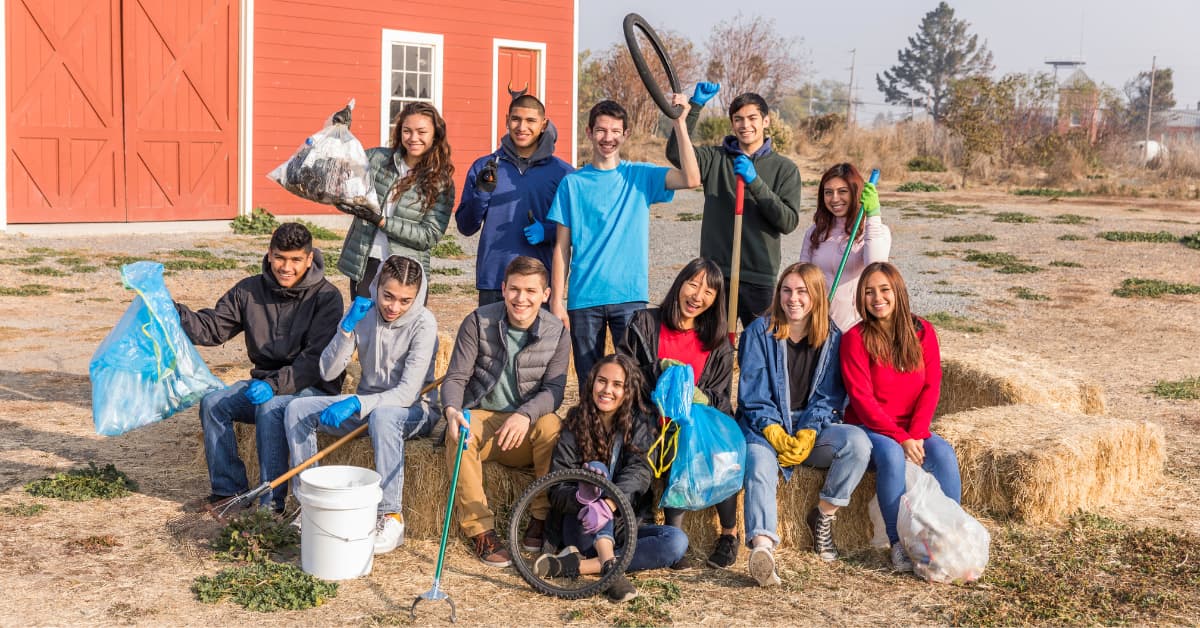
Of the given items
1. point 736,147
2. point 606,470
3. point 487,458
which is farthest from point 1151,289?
point 487,458

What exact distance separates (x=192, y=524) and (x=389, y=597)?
1.15 m

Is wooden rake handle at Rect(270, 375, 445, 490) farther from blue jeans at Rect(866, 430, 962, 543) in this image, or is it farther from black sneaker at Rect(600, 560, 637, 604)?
blue jeans at Rect(866, 430, 962, 543)

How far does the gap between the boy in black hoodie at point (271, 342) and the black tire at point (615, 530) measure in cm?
116

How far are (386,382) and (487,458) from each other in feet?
1.85

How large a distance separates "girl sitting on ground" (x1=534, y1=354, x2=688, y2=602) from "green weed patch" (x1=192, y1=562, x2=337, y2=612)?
0.85 metres

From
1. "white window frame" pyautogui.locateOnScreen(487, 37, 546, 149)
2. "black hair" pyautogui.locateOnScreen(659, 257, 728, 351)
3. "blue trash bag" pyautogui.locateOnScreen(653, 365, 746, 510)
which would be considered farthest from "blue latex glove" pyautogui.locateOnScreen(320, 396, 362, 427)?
"white window frame" pyautogui.locateOnScreen(487, 37, 546, 149)

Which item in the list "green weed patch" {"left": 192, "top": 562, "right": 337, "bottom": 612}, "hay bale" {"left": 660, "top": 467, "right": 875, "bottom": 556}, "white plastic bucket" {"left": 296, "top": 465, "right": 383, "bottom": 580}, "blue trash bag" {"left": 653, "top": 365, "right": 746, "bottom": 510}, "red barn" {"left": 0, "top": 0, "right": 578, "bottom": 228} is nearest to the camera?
"green weed patch" {"left": 192, "top": 562, "right": 337, "bottom": 612}

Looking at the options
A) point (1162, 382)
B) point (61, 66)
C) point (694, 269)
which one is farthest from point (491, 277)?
point (61, 66)

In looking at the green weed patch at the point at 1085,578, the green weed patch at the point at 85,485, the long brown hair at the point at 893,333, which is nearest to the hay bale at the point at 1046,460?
the green weed patch at the point at 1085,578

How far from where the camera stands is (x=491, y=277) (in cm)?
532

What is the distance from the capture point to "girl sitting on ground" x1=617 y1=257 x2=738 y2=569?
4.72 m

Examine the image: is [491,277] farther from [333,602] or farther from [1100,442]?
[1100,442]

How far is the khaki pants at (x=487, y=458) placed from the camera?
4504 millimetres

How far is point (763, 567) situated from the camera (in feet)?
13.7
